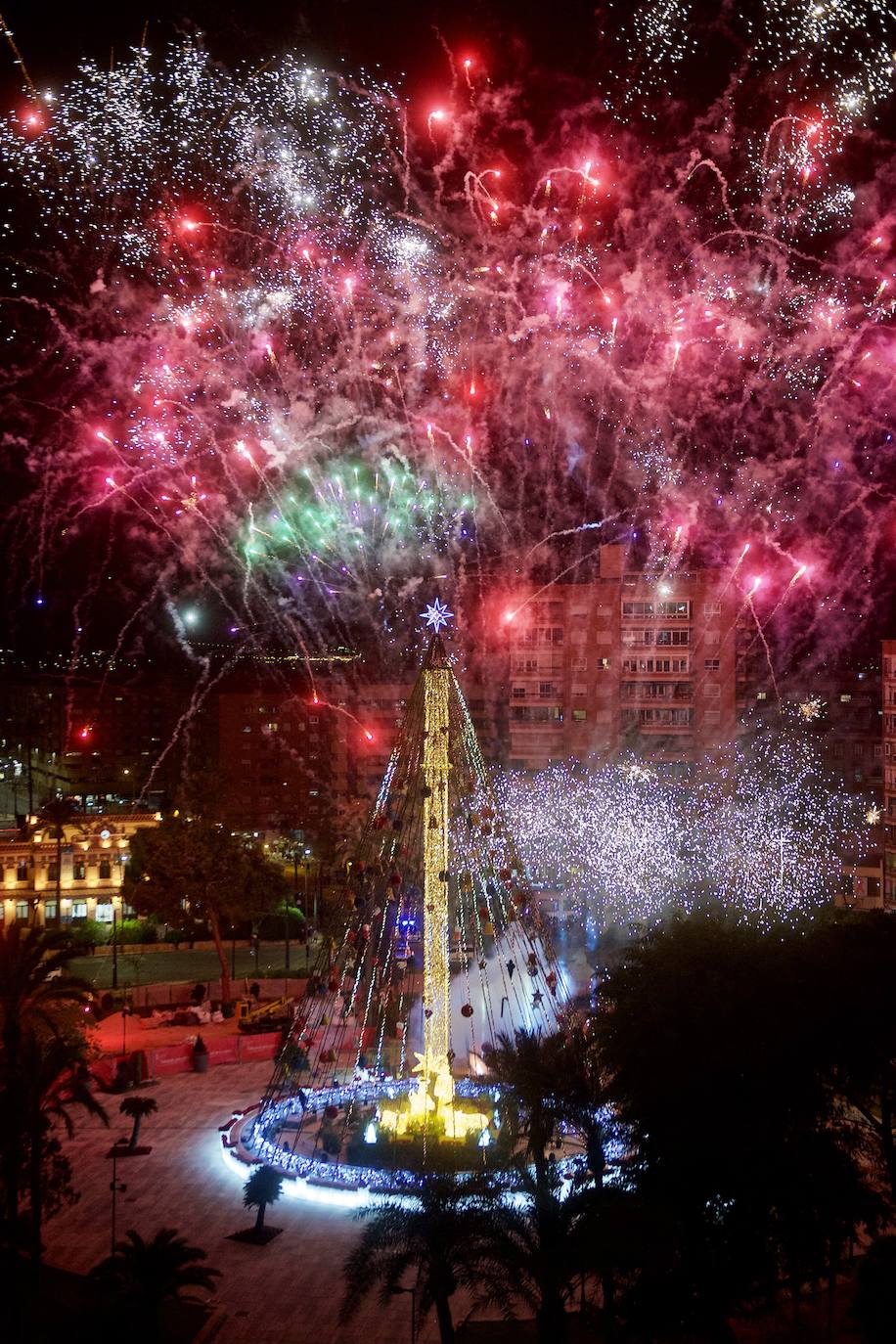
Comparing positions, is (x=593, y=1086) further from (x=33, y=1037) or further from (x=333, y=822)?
(x=333, y=822)

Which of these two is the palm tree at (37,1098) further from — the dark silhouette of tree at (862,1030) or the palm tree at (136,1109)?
the dark silhouette of tree at (862,1030)

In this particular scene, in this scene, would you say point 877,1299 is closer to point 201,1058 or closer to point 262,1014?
point 201,1058

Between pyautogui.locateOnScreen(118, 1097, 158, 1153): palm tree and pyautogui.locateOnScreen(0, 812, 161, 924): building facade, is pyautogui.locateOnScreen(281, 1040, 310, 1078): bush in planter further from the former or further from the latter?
pyautogui.locateOnScreen(0, 812, 161, 924): building facade

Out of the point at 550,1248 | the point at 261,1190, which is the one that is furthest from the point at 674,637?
the point at 550,1248

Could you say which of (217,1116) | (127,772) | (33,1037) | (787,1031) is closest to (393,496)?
(217,1116)

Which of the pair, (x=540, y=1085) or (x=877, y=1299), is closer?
(x=877, y=1299)

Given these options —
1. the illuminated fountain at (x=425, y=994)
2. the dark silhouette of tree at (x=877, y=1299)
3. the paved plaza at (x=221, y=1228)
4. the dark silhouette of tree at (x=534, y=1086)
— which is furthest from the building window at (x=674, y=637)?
the dark silhouette of tree at (x=877, y=1299)
